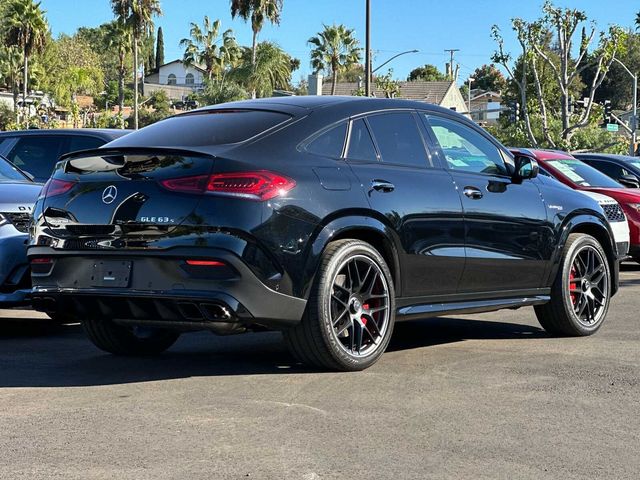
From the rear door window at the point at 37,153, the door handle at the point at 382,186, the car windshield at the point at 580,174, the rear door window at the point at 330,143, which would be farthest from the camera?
the car windshield at the point at 580,174

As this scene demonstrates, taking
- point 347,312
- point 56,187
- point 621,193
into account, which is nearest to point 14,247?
point 56,187

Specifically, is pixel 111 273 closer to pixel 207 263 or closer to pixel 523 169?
pixel 207 263

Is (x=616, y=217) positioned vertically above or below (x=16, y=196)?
below

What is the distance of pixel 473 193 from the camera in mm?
7309

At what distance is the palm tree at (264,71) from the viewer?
66.9m

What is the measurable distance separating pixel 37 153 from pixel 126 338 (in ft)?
16.6

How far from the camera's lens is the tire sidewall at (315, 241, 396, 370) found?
618 cm

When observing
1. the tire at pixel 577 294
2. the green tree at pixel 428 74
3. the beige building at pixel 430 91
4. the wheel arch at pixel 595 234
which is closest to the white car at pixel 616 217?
the wheel arch at pixel 595 234

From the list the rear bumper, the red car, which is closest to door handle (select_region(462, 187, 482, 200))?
the rear bumper

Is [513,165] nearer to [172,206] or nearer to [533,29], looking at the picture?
[172,206]

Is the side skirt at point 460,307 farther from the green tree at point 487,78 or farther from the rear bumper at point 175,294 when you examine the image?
the green tree at point 487,78

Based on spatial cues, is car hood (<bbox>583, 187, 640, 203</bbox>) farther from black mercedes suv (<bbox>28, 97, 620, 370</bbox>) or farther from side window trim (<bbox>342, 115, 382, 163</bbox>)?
side window trim (<bbox>342, 115, 382, 163</bbox>)

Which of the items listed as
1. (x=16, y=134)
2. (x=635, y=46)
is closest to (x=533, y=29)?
(x=16, y=134)

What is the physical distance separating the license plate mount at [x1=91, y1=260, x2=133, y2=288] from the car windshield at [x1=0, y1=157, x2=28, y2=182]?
9.81ft
